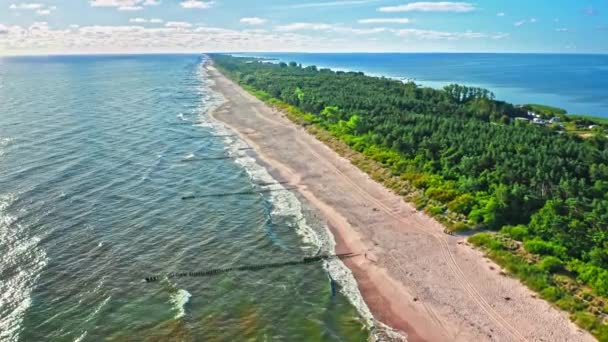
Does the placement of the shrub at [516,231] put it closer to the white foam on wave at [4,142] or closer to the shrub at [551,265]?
the shrub at [551,265]

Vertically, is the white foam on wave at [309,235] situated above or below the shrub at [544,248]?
below

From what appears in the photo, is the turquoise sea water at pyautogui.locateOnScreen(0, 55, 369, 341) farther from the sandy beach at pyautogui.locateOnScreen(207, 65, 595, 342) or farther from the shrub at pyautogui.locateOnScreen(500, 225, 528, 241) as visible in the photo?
the shrub at pyautogui.locateOnScreen(500, 225, 528, 241)

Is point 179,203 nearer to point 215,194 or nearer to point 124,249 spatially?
point 215,194

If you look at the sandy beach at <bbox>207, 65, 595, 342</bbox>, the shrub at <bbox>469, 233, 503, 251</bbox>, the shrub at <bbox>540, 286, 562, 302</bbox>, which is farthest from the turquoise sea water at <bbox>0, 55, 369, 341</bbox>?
the shrub at <bbox>540, 286, 562, 302</bbox>

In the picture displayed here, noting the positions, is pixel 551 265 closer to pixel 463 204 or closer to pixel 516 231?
pixel 516 231

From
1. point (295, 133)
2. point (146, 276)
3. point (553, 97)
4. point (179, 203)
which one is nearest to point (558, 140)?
point (295, 133)

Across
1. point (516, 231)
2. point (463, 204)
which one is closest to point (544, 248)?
point (516, 231)

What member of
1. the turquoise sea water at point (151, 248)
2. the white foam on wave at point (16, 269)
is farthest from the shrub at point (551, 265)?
the white foam on wave at point (16, 269)
